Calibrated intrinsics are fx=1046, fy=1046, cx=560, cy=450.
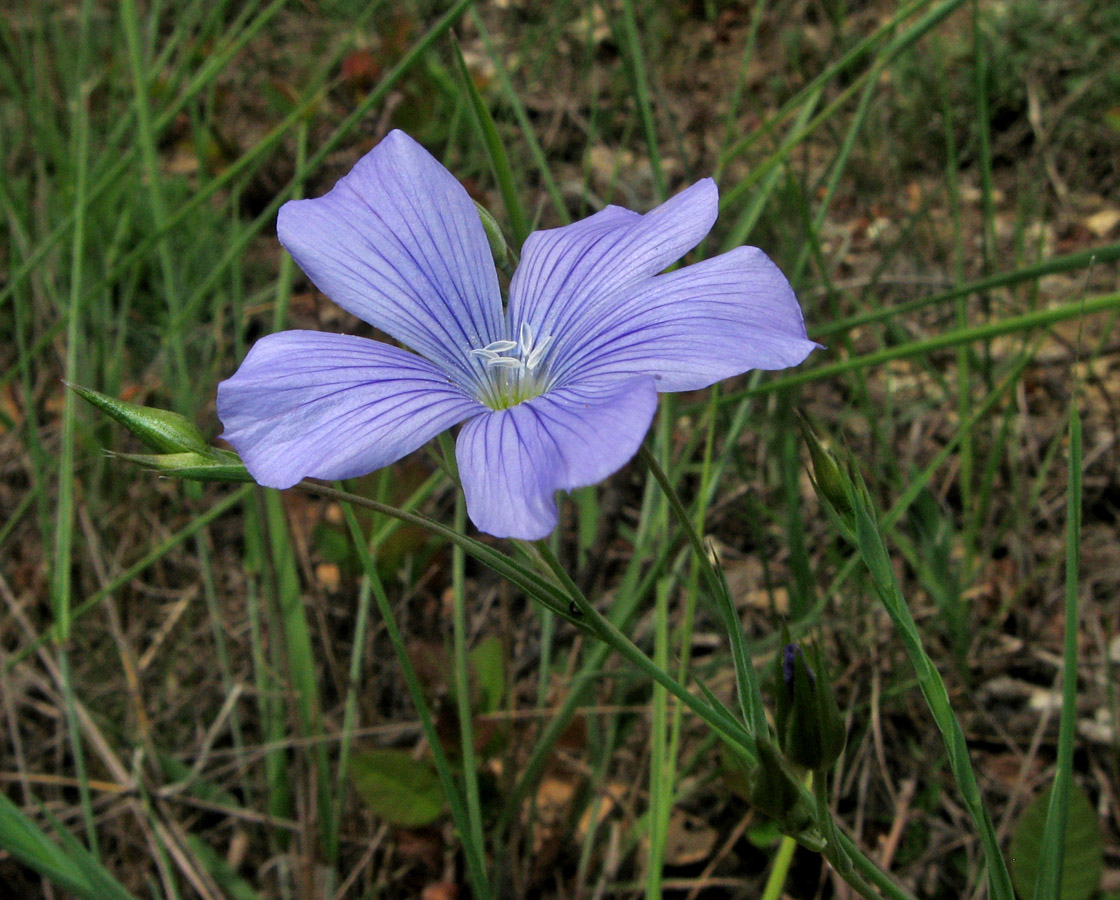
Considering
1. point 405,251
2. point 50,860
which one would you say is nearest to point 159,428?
point 405,251

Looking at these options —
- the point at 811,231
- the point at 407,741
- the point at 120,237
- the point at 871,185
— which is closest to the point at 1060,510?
the point at 811,231

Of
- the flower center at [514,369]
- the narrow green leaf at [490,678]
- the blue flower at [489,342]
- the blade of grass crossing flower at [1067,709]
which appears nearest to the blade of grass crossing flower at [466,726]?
the flower center at [514,369]

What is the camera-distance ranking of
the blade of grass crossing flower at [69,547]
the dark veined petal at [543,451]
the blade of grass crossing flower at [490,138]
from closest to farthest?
the dark veined petal at [543,451], the blade of grass crossing flower at [490,138], the blade of grass crossing flower at [69,547]

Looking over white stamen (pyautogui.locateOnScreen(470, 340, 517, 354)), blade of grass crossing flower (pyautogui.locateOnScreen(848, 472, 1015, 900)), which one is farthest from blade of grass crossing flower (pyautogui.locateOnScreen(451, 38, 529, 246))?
blade of grass crossing flower (pyautogui.locateOnScreen(848, 472, 1015, 900))

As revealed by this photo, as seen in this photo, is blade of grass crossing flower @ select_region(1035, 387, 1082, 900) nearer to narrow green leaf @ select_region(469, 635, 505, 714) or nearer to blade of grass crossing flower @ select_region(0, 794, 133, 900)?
blade of grass crossing flower @ select_region(0, 794, 133, 900)

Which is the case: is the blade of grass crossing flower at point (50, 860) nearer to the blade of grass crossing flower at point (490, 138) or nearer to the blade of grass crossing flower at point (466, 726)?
the blade of grass crossing flower at point (466, 726)

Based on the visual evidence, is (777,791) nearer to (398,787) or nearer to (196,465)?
(196,465)
